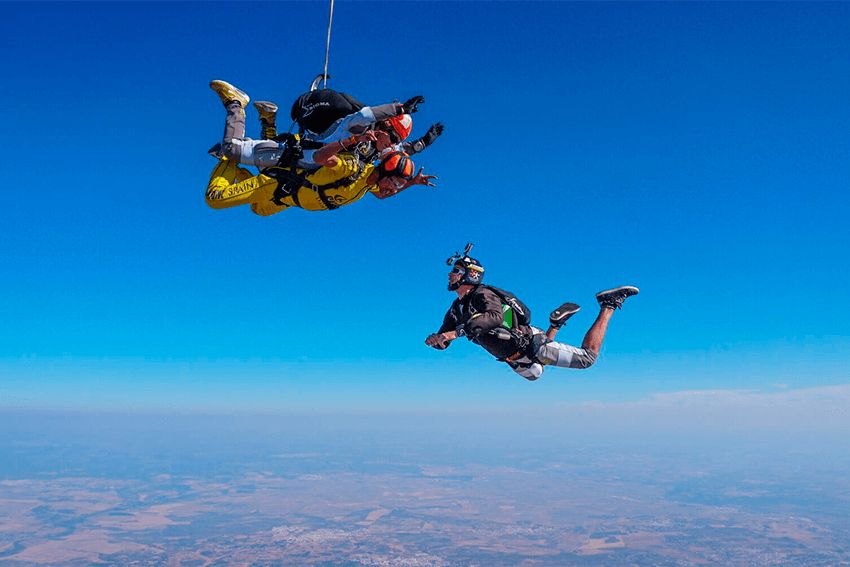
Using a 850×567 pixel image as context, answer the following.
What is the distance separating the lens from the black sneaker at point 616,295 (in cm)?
684

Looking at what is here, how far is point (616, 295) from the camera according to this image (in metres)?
6.86

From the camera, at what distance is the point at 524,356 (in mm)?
6625

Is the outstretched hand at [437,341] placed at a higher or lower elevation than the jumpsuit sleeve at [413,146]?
lower

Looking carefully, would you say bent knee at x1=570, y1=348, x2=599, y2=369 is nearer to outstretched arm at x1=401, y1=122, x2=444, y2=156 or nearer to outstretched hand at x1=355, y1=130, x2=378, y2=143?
outstretched arm at x1=401, y1=122, x2=444, y2=156

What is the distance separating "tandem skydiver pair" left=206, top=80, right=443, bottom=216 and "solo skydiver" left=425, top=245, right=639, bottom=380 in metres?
1.77

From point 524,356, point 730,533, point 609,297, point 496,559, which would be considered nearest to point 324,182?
point 524,356

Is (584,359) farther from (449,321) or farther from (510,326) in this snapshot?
(449,321)

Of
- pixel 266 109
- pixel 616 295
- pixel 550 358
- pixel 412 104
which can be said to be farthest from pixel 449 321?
pixel 412 104

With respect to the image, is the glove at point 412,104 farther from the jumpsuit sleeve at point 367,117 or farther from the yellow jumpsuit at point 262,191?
the yellow jumpsuit at point 262,191

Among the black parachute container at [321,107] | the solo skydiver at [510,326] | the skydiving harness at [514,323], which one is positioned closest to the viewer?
the black parachute container at [321,107]

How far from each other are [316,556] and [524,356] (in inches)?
6965

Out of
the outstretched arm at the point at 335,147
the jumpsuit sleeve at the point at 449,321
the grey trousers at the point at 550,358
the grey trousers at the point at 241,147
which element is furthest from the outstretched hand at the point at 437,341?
the grey trousers at the point at 241,147

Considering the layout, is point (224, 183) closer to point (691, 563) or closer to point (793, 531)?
point (691, 563)

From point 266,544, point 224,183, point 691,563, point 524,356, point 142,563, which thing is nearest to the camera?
point 224,183
